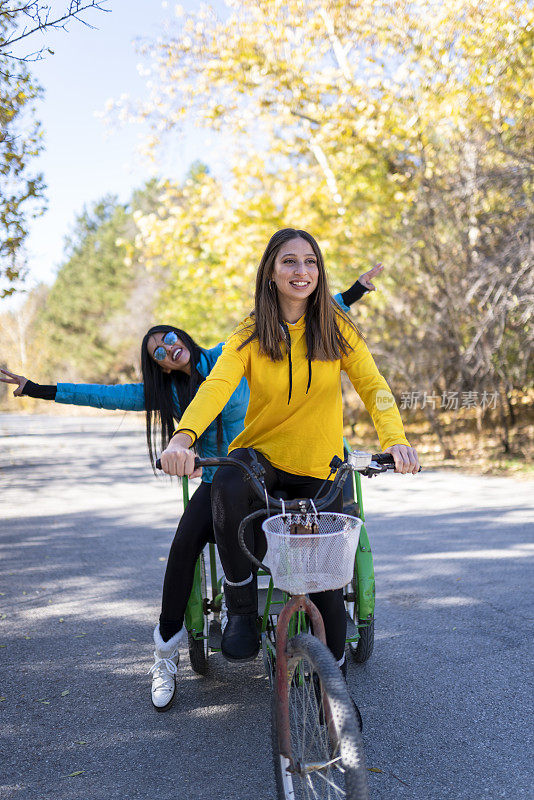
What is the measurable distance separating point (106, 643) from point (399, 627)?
171 centimetres

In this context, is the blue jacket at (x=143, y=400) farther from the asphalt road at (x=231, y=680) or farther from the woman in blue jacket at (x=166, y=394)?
the asphalt road at (x=231, y=680)

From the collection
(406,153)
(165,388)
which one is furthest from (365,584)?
(406,153)

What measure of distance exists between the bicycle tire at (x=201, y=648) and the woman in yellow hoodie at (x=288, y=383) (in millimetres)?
517

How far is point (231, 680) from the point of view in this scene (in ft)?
11.7

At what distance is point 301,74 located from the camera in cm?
1275

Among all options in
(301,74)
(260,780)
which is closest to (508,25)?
(301,74)

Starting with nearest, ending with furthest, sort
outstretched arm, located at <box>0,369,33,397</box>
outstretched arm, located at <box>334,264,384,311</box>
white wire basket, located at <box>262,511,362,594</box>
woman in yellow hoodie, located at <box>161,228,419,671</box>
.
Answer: white wire basket, located at <box>262,511,362,594</box>, woman in yellow hoodie, located at <box>161,228,419,671</box>, outstretched arm, located at <box>0,369,33,397</box>, outstretched arm, located at <box>334,264,384,311</box>

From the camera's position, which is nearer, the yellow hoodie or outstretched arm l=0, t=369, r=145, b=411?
the yellow hoodie

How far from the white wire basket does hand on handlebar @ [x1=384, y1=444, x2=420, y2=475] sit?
35cm

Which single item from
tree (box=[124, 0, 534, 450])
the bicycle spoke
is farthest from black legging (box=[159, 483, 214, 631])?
tree (box=[124, 0, 534, 450])

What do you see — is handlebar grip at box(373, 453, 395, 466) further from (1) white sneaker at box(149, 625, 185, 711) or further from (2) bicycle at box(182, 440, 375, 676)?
(1) white sneaker at box(149, 625, 185, 711)

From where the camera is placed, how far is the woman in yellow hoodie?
2.86 m

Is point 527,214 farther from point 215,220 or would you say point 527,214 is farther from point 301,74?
point 215,220

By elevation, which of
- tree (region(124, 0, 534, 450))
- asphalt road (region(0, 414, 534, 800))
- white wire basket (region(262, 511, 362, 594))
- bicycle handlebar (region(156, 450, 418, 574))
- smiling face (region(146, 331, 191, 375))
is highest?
tree (region(124, 0, 534, 450))
